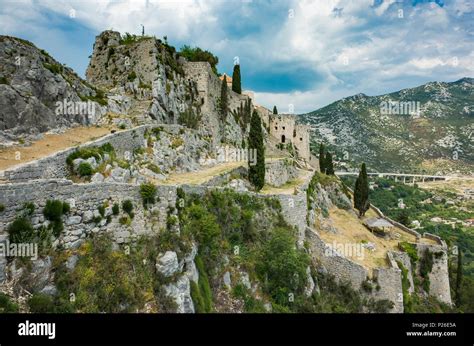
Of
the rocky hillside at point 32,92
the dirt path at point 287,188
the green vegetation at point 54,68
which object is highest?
the green vegetation at point 54,68

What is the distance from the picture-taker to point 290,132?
6109 cm

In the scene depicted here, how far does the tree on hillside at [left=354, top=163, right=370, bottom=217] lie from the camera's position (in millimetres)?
41188

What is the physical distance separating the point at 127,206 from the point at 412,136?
584 ft

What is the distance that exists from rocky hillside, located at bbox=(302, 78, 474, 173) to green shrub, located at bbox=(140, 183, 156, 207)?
5559 inches

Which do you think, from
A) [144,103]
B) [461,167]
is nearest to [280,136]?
[144,103]

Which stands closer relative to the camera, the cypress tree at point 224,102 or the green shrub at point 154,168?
the green shrub at point 154,168

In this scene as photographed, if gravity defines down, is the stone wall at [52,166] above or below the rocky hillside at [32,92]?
below

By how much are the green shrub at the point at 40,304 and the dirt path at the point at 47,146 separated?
7537 millimetres

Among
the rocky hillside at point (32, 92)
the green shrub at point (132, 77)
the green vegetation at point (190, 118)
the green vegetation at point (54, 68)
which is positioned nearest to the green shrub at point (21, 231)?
the rocky hillside at point (32, 92)

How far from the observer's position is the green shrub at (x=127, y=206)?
A: 45.3 feet

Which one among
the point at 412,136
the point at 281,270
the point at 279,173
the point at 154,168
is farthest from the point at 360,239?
the point at 412,136

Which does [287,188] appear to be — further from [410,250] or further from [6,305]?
[6,305]

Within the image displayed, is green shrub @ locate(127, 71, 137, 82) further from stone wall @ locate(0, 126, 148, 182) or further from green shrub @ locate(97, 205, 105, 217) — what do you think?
green shrub @ locate(97, 205, 105, 217)

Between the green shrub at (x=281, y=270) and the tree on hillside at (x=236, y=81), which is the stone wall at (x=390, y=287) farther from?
the tree on hillside at (x=236, y=81)
